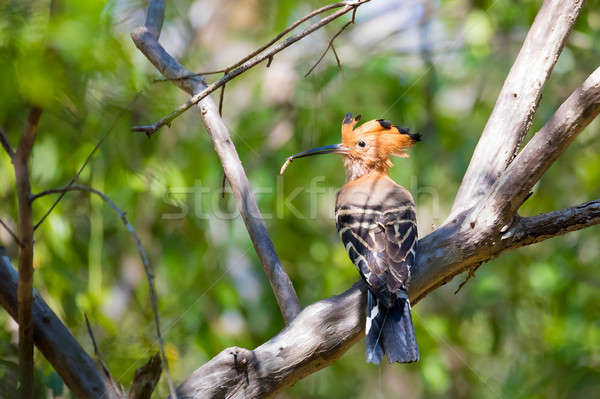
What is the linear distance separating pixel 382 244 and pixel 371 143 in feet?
4.22

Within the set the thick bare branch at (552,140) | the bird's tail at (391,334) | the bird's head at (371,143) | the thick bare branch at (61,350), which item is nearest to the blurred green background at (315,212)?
the bird's head at (371,143)

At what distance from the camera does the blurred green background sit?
375 centimetres

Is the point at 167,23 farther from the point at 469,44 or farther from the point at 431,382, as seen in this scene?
the point at 431,382

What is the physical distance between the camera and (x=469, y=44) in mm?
4793

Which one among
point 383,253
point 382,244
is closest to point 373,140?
point 382,244

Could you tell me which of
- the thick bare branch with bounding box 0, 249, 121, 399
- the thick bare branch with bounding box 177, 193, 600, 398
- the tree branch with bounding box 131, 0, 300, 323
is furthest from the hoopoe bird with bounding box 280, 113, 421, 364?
the thick bare branch with bounding box 0, 249, 121, 399

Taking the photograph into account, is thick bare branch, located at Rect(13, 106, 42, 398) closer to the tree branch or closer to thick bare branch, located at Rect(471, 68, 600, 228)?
the tree branch

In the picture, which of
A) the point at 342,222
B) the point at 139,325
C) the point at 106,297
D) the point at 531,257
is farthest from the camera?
the point at 531,257

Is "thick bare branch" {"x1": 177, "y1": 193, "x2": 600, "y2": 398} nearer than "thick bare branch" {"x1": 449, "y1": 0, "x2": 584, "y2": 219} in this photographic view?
Yes

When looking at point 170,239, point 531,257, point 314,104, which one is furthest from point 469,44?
point 170,239

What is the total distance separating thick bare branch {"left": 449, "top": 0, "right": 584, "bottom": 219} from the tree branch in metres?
0.87

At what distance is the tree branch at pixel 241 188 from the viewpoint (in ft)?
7.90

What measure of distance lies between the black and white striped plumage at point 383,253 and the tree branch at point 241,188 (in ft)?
1.15

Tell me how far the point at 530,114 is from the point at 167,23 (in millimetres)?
3310
